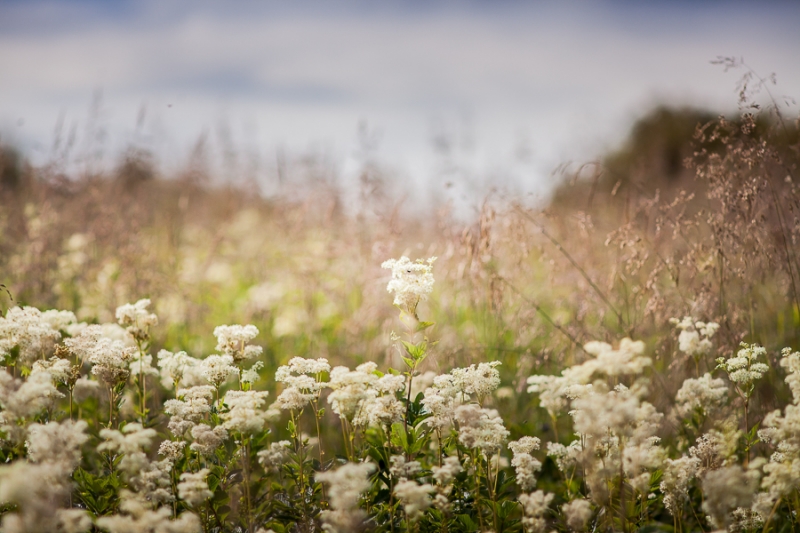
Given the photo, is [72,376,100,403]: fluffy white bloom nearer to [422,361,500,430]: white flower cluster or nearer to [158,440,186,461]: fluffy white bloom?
[158,440,186,461]: fluffy white bloom

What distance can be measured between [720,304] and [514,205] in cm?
134

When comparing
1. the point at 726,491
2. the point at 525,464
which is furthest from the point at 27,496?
the point at 726,491

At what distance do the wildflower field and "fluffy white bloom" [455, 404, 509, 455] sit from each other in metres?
0.01

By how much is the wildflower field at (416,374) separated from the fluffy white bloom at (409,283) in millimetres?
13

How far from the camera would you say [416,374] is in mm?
3072

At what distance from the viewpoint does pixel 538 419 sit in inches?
158

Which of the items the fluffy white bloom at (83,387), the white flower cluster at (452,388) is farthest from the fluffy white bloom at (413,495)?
the fluffy white bloom at (83,387)

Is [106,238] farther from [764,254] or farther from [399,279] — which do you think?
[764,254]

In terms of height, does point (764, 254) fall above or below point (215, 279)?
below

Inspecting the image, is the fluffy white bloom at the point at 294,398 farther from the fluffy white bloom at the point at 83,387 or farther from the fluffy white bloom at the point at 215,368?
the fluffy white bloom at the point at 83,387

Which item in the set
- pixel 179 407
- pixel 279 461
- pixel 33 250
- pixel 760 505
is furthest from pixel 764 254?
pixel 33 250

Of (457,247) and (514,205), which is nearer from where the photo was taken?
(514,205)

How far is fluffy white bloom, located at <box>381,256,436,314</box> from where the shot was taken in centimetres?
228

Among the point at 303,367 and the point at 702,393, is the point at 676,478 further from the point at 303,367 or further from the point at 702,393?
the point at 303,367
